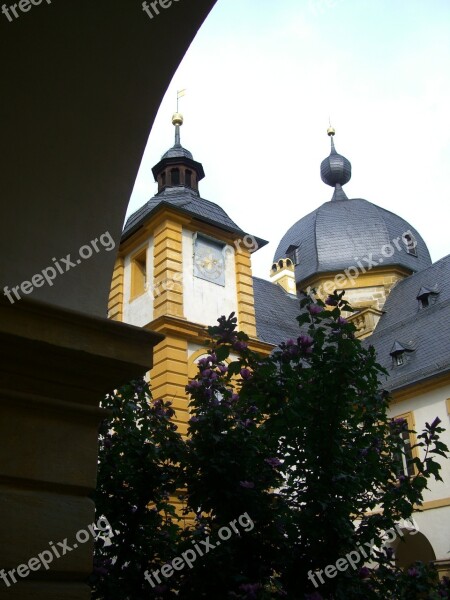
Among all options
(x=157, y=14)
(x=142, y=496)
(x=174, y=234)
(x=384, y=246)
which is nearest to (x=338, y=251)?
(x=384, y=246)

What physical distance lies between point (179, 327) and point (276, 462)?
36.0 feet

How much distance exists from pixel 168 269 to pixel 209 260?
161 centimetres

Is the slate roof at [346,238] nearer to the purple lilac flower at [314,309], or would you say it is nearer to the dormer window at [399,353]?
the dormer window at [399,353]

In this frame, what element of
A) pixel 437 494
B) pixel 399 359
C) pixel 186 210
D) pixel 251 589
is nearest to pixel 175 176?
pixel 186 210

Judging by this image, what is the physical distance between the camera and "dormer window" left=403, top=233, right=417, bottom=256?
31.9m

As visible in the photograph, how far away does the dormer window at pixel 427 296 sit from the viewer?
76.2 ft

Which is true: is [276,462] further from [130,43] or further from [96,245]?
[130,43]

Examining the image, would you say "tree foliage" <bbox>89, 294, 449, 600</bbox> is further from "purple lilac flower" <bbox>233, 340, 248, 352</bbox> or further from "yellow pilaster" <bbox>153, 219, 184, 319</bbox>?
"yellow pilaster" <bbox>153, 219, 184, 319</bbox>

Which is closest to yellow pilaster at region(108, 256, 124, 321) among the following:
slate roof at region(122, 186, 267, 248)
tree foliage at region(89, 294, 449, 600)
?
slate roof at region(122, 186, 267, 248)

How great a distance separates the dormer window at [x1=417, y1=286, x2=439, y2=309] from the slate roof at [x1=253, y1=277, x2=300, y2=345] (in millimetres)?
4122

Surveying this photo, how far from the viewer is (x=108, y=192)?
10.8ft

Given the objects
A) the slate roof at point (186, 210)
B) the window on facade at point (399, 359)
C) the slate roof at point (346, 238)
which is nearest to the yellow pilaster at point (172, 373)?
the slate roof at point (186, 210)

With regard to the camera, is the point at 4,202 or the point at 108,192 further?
the point at 108,192

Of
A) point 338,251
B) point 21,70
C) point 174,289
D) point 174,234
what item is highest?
point 338,251
